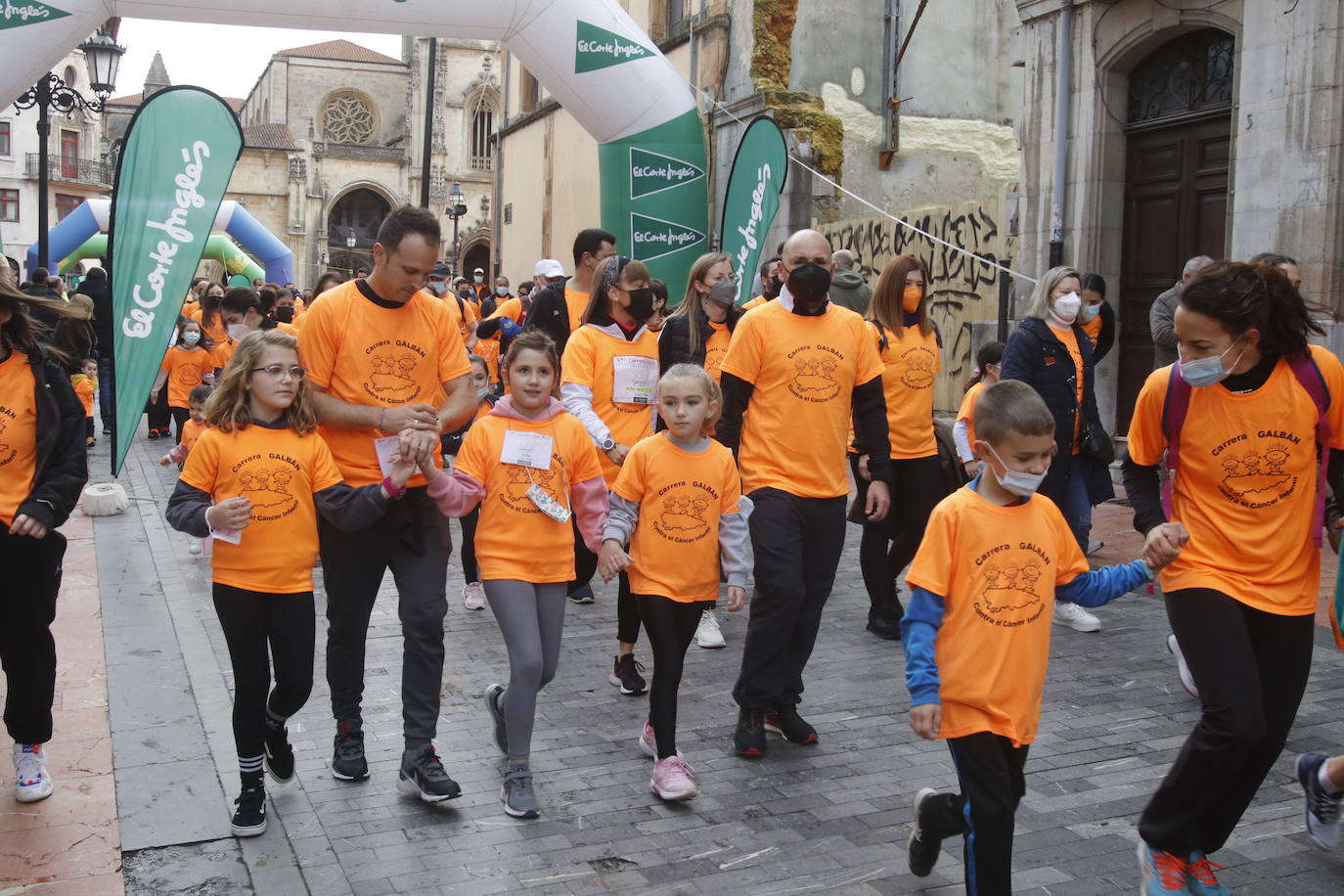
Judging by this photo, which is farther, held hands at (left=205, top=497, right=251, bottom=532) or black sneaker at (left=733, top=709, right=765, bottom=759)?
black sneaker at (left=733, top=709, right=765, bottom=759)

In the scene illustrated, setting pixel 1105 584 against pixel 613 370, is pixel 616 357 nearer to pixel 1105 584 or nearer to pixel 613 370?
pixel 613 370

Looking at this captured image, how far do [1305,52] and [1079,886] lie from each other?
797 cm

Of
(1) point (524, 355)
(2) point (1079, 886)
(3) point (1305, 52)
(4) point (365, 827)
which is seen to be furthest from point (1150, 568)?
(3) point (1305, 52)

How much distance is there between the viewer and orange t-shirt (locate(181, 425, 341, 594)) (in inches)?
170

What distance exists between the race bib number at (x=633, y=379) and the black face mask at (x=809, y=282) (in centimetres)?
151

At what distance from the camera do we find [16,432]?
4457 millimetres

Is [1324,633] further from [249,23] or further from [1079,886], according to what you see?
[249,23]

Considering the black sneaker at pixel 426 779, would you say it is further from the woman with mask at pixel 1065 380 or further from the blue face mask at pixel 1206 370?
the woman with mask at pixel 1065 380

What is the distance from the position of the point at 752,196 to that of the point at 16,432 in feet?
26.9

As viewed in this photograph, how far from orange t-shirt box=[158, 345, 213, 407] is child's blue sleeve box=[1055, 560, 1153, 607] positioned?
1333 centimetres

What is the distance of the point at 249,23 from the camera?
11.6 m

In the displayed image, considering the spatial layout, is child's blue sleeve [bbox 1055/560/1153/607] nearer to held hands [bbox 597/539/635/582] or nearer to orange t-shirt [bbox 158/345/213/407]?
held hands [bbox 597/539/635/582]

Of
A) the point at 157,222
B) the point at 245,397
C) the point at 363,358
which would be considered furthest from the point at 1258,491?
the point at 157,222

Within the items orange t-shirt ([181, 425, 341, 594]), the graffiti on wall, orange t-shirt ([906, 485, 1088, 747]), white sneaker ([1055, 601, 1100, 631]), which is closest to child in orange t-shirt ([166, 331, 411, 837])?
orange t-shirt ([181, 425, 341, 594])
